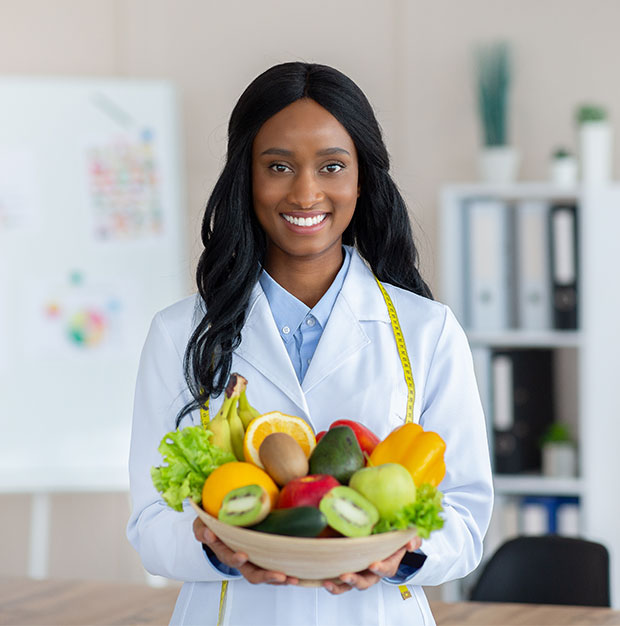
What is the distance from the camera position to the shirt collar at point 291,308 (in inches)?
61.3

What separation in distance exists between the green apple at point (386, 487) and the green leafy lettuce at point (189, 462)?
0.19m

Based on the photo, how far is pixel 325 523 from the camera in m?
1.08

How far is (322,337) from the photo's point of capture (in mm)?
1516

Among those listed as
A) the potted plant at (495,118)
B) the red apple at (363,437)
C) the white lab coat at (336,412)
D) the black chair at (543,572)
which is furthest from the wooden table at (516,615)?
the potted plant at (495,118)

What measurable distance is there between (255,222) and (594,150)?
2.17 metres

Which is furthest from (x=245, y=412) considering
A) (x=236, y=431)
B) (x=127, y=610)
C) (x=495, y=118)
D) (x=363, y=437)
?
(x=495, y=118)

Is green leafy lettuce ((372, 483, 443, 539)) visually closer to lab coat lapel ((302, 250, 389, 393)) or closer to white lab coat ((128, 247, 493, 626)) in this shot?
white lab coat ((128, 247, 493, 626))

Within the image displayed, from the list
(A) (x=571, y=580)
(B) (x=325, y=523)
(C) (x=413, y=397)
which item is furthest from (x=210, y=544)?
(A) (x=571, y=580)

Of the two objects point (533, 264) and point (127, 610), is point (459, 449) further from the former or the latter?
point (533, 264)

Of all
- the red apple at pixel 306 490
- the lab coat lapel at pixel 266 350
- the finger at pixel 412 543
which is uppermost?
the lab coat lapel at pixel 266 350

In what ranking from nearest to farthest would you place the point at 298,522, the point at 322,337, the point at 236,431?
A: the point at 298,522 → the point at 236,431 → the point at 322,337

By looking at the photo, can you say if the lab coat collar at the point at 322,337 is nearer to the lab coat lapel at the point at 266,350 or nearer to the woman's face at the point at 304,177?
the lab coat lapel at the point at 266,350

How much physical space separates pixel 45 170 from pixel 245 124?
2.23 metres

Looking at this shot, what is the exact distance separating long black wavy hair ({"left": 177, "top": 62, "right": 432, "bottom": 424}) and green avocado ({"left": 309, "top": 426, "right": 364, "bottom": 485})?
31 cm
